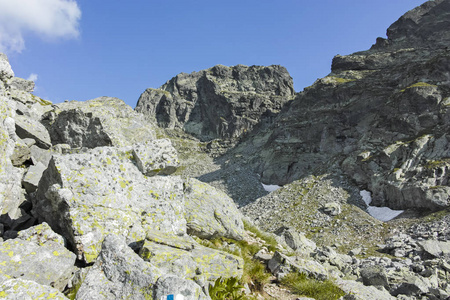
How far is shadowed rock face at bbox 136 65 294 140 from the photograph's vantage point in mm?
157000

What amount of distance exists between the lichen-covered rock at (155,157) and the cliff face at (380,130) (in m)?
44.4

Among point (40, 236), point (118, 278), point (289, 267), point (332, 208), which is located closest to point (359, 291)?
point (289, 267)

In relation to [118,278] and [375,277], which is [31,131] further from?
[375,277]

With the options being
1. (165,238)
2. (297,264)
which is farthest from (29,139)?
(297,264)

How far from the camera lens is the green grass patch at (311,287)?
7461 millimetres

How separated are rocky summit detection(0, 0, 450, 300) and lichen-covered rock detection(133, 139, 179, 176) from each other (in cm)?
4

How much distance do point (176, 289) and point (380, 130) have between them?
71.9 metres

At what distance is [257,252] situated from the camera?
33.6ft

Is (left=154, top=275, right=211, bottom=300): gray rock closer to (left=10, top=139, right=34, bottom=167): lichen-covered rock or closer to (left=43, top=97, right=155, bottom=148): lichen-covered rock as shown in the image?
(left=10, top=139, right=34, bottom=167): lichen-covered rock

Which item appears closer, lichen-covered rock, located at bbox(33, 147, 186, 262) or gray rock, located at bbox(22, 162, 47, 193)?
lichen-covered rock, located at bbox(33, 147, 186, 262)

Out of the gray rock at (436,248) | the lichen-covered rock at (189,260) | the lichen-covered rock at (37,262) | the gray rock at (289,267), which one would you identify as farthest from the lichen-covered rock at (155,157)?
the gray rock at (436,248)

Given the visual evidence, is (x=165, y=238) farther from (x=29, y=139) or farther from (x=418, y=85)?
(x=418, y=85)

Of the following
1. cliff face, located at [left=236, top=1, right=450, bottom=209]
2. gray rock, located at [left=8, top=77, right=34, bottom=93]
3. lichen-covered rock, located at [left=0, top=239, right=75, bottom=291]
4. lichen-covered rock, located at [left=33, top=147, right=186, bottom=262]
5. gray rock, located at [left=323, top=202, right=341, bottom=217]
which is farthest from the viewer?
cliff face, located at [left=236, top=1, right=450, bottom=209]

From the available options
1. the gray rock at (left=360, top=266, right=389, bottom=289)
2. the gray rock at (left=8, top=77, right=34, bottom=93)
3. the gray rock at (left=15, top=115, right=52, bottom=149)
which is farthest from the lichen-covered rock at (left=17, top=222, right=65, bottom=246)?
the gray rock at (left=8, top=77, right=34, bottom=93)
